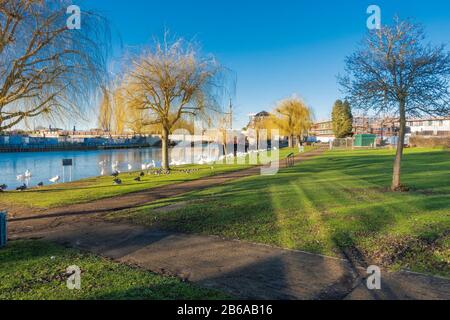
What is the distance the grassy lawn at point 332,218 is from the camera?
19.6 feet

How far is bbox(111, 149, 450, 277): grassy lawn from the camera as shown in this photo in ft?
19.6

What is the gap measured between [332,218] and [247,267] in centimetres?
375

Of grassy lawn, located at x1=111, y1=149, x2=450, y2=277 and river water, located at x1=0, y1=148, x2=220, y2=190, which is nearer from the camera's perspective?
grassy lawn, located at x1=111, y1=149, x2=450, y2=277

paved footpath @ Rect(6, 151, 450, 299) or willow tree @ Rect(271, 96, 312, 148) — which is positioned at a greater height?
willow tree @ Rect(271, 96, 312, 148)

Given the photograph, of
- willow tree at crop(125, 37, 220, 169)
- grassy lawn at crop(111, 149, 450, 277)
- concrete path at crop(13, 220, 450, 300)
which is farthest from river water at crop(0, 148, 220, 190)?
concrete path at crop(13, 220, 450, 300)

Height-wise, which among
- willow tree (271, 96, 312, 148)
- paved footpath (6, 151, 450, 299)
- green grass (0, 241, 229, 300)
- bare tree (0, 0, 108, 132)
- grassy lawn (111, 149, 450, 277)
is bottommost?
paved footpath (6, 151, 450, 299)

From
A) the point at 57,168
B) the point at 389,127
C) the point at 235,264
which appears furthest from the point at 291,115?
the point at 235,264

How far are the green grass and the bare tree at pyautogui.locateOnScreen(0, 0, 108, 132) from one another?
6.04 metres

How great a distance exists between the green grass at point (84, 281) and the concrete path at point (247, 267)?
1.03 ft

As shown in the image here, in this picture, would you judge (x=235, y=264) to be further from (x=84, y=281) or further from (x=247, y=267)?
(x=84, y=281)

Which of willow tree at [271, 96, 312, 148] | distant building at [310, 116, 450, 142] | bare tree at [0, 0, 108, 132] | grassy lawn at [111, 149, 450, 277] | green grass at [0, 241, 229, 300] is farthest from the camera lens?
willow tree at [271, 96, 312, 148]

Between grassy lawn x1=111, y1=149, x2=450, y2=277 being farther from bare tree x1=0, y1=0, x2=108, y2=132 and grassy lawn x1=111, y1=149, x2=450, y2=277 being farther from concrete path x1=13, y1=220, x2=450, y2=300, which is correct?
bare tree x1=0, y1=0, x2=108, y2=132

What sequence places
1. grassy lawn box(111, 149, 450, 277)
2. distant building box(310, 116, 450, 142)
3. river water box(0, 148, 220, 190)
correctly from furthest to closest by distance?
river water box(0, 148, 220, 190) → distant building box(310, 116, 450, 142) → grassy lawn box(111, 149, 450, 277)
